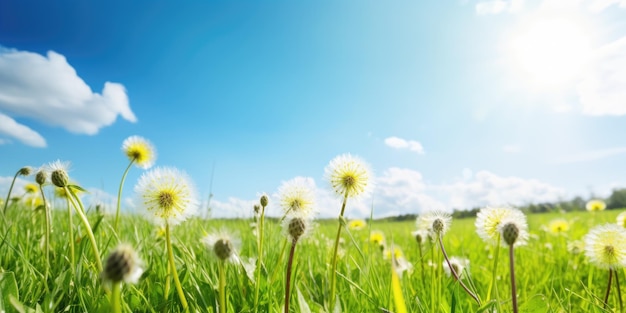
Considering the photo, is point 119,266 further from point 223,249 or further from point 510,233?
point 510,233

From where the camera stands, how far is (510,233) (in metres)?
1.15

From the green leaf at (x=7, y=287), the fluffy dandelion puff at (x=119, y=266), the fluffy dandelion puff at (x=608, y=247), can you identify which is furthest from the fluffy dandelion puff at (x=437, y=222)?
the green leaf at (x=7, y=287)

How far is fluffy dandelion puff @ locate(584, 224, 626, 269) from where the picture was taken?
1960mm

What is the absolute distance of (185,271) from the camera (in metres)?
1.96

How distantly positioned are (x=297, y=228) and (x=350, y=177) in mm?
685

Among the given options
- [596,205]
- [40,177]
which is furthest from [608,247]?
[596,205]

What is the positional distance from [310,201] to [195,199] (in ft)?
1.76

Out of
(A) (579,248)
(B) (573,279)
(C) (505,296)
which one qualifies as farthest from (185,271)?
(A) (579,248)

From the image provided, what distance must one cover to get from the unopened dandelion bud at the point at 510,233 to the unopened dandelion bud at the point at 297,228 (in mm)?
590

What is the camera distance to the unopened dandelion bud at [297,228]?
4.31ft

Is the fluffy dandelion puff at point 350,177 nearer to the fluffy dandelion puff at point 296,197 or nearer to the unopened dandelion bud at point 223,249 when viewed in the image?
the fluffy dandelion puff at point 296,197

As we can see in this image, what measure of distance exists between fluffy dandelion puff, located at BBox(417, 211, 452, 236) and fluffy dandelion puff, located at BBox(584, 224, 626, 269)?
2.61 feet

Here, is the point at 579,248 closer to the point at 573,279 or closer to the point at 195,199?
the point at 573,279

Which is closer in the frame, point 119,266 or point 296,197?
point 119,266
